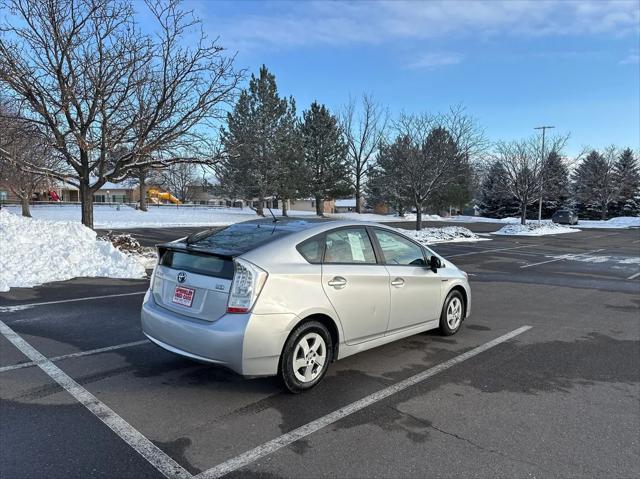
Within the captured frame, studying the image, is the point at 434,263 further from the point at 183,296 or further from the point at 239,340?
the point at 183,296

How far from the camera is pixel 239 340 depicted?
142 inches

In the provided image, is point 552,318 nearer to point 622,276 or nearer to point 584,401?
point 584,401

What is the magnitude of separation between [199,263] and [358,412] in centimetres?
184

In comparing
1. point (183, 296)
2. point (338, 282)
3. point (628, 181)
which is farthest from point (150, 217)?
point (628, 181)

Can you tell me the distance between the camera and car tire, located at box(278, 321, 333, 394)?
386 centimetres

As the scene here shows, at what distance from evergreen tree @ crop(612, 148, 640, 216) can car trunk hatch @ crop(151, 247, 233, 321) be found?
6591 centimetres

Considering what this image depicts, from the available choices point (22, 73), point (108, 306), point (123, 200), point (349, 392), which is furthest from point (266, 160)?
point (123, 200)

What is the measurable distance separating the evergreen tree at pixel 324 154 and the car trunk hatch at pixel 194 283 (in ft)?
130

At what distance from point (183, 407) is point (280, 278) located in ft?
4.28

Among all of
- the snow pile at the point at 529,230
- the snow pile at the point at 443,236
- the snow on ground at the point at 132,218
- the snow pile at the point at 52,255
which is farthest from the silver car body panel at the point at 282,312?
the snow pile at the point at 529,230

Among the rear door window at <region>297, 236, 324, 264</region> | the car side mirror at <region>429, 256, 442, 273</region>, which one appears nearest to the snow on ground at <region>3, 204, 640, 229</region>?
the car side mirror at <region>429, 256, 442, 273</region>

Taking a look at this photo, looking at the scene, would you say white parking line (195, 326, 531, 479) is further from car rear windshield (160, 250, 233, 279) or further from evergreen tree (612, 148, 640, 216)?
evergreen tree (612, 148, 640, 216)

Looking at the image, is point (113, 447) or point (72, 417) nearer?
point (113, 447)

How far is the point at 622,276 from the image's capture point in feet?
39.8
